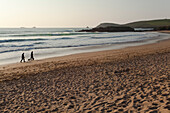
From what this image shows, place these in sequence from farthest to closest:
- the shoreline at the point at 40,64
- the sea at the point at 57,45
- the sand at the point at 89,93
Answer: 1. the sea at the point at 57,45
2. the shoreline at the point at 40,64
3. the sand at the point at 89,93

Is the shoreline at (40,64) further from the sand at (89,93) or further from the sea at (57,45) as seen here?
the sea at (57,45)

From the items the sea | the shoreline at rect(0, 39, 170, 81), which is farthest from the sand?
the sea

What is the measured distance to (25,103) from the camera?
231 inches

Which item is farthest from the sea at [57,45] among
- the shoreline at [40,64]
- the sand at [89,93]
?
the sand at [89,93]

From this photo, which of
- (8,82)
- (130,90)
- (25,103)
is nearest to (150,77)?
(130,90)

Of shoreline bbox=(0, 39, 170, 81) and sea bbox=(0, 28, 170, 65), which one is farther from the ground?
sea bbox=(0, 28, 170, 65)

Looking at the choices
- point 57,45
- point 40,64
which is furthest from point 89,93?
point 57,45

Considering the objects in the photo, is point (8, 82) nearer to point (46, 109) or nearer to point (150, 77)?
point (46, 109)

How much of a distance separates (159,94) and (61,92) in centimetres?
357

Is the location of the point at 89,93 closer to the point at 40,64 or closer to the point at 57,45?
the point at 40,64

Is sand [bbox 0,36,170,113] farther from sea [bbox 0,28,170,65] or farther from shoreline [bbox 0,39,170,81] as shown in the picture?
sea [bbox 0,28,170,65]

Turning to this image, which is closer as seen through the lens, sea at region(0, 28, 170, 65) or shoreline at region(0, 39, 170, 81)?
shoreline at region(0, 39, 170, 81)

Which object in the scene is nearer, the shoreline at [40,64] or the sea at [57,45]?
the shoreline at [40,64]

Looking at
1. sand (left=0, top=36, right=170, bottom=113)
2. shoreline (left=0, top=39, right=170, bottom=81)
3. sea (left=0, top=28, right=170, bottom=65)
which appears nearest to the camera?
sand (left=0, top=36, right=170, bottom=113)
